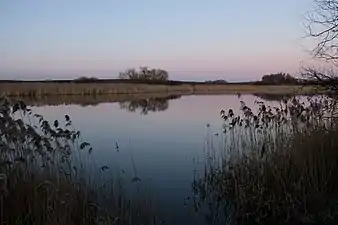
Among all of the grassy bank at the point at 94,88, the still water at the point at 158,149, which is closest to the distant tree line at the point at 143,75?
the grassy bank at the point at 94,88

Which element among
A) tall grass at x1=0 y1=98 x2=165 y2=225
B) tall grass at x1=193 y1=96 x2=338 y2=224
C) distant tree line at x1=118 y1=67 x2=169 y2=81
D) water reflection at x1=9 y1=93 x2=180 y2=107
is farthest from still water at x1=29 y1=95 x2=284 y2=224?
distant tree line at x1=118 y1=67 x2=169 y2=81

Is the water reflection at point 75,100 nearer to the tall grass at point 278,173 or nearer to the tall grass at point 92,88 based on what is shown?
the tall grass at point 92,88

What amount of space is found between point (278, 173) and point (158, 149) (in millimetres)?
4987

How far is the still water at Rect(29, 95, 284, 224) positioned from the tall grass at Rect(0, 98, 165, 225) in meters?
0.72

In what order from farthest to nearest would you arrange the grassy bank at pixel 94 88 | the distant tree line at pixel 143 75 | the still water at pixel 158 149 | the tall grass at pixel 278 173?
the distant tree line at pixel 143 75, the grassy bank at pixel 94 88, the still water at pixel 158 149, the tall grass at pixel 278 173

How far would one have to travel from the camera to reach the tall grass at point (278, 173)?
19.8 feet

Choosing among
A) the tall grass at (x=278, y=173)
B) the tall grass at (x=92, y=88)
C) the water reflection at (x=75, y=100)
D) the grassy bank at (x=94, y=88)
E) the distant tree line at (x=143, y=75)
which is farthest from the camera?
the distant tree line at (x=143, y=75)

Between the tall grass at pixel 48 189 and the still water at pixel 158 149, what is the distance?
0.72m

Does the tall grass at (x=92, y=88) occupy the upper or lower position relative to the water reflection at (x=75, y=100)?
upper

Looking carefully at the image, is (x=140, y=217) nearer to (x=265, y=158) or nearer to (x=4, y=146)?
(x=4, y=146)

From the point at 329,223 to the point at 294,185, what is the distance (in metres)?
Result: 1.13

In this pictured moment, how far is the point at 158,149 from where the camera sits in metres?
11.5

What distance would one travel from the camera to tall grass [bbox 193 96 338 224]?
6.04m

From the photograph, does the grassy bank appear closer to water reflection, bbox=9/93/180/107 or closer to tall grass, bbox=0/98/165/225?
water reflection, bbox=9/93/180/107
